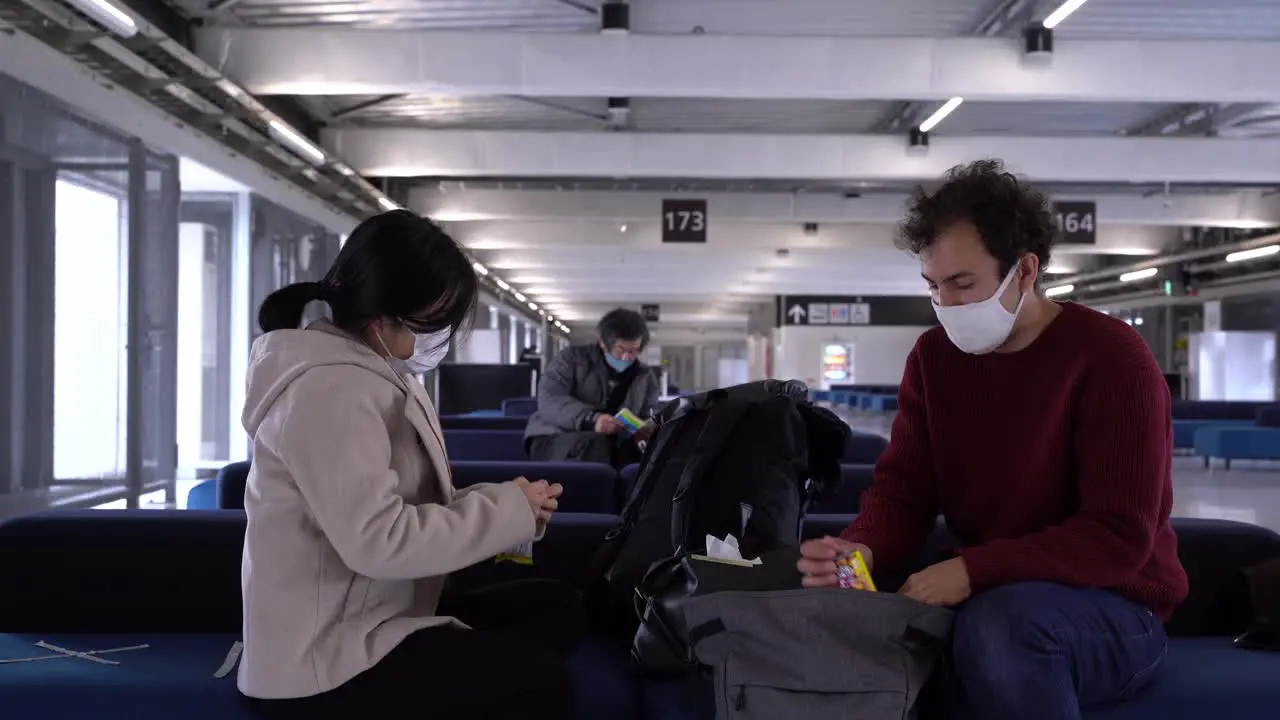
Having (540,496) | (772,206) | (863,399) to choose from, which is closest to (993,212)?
(540,496)

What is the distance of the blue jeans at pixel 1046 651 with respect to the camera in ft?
5.31

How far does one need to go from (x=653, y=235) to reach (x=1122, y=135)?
6852mm

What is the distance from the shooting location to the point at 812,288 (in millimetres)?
25047

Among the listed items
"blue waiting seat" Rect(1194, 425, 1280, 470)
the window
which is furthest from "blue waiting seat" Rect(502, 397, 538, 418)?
"blue waiting seat" Rect(1194, 425, 1280, 470)

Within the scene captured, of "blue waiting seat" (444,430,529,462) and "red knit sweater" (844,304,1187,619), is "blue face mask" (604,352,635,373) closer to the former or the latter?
"blue waiting seat" (444,430,529,462)

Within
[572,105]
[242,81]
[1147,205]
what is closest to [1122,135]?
[1147,205]

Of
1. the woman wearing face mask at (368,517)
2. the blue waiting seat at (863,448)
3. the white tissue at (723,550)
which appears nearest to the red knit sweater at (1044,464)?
the white tissue at (723,550)

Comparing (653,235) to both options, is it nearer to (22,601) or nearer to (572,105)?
(572,105)

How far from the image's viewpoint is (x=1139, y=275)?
60.1ft

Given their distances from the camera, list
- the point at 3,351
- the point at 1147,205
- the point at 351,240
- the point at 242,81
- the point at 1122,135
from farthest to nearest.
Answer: the point at 1147,205 → the point at 1122,135 → the point at 242,81 → the point at 3,351 → the point at 351,240

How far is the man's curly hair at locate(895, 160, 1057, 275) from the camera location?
1.91 m

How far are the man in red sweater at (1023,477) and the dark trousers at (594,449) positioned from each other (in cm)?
244

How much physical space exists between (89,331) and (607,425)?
381 cm

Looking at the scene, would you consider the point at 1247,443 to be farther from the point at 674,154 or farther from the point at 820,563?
the point at 820,563
